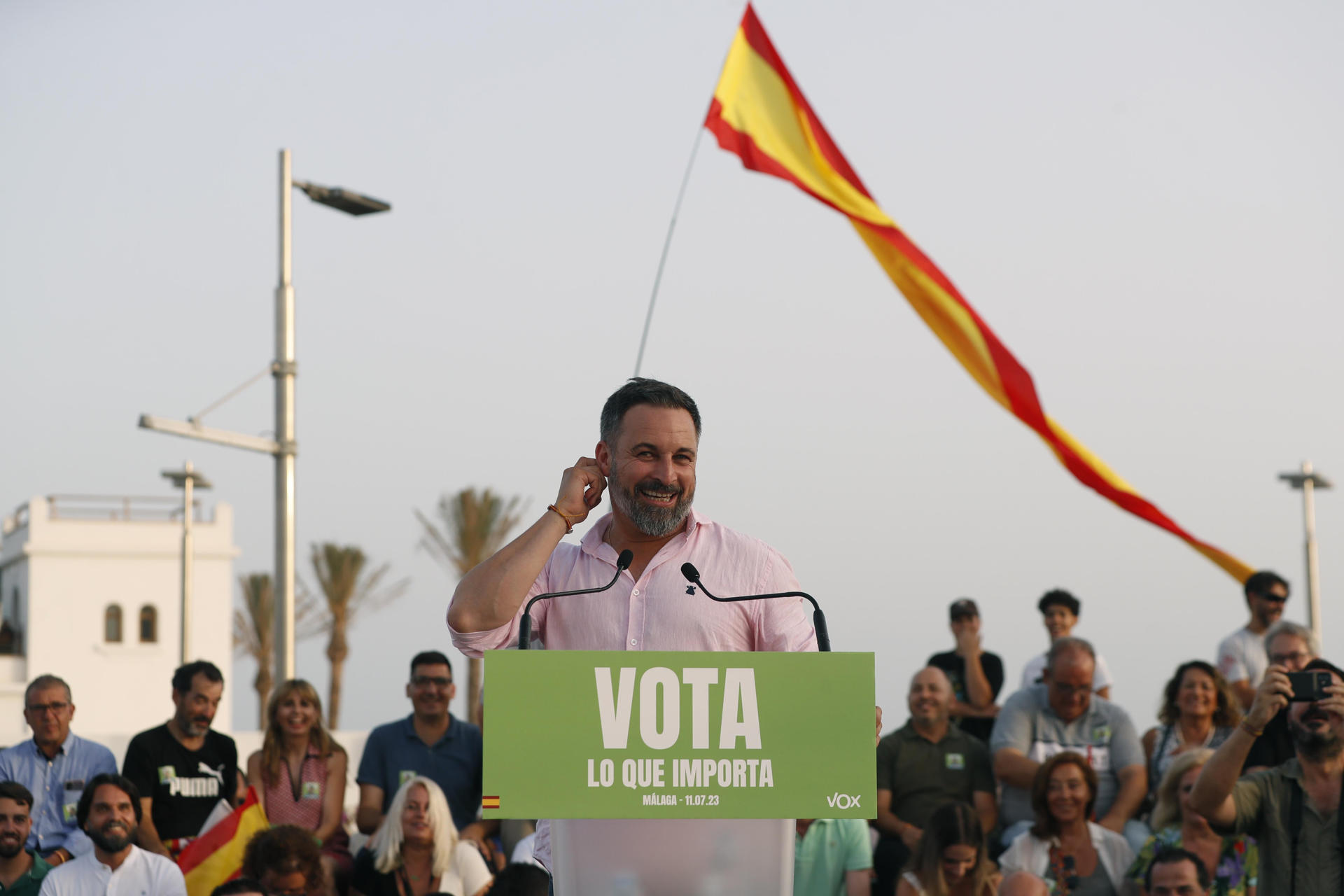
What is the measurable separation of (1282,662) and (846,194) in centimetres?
588

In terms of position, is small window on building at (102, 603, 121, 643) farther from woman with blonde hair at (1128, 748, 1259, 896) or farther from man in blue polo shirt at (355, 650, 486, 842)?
woman with blonde hair at (1128, 748, 1259, 896)

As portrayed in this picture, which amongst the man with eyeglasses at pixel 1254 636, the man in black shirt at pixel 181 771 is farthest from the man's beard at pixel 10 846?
the man with eyeglasses at pixel 1254 636

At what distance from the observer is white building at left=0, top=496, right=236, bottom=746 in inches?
2060

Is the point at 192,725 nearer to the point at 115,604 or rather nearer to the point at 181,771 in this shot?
the point at 181,771

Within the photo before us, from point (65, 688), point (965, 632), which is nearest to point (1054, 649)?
point (965, 632)

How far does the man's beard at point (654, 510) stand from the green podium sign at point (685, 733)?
0.66 meters

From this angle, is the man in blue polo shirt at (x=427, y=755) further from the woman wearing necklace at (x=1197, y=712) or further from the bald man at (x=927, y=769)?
the woman wearing necklace at (x=1197, y=712)

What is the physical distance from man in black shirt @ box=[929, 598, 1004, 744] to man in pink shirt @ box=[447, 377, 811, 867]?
21.4 ft

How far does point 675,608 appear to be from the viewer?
343 centimetres

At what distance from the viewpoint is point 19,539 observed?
54.8 metres

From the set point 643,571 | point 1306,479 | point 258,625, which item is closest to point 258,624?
point 258,625

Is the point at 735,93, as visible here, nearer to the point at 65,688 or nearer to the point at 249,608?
Result: the point at 65,688

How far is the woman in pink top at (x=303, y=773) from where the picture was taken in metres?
8.53

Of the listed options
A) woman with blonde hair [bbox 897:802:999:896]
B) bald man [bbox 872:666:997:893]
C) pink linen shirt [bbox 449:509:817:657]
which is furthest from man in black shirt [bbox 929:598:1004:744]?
pink linen shirt [bbox 449:509:817:657]
